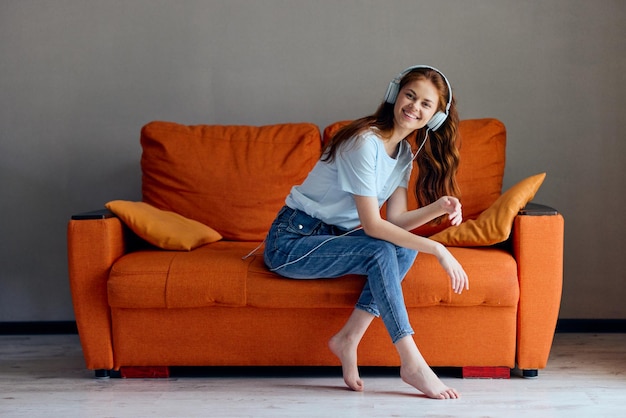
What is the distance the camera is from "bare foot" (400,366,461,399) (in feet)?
8.11

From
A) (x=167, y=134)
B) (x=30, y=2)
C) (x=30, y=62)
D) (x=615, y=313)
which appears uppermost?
(x=30, y=2)

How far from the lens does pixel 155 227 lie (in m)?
2.88

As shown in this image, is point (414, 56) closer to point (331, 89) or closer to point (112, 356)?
point (331, 89)

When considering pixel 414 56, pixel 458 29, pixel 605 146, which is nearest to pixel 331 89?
pixel 414 56

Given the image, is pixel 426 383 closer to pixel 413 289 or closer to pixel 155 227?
pixel 413 289

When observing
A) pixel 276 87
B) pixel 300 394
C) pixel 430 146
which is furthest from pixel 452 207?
pixel 276 87

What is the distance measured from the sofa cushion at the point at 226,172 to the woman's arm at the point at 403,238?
0.78 metres

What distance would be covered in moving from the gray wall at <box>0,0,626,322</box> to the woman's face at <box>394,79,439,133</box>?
3.68 feet

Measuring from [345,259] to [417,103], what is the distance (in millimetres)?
557

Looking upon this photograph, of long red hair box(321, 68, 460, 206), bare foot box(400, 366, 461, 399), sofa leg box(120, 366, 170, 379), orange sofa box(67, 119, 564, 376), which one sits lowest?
sofa leg box(120, 366, 170, 379)

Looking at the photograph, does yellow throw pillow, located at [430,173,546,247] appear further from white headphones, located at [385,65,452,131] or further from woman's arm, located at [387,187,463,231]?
white headphones, located at [385,65,452,131]

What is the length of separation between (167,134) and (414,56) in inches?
47.4

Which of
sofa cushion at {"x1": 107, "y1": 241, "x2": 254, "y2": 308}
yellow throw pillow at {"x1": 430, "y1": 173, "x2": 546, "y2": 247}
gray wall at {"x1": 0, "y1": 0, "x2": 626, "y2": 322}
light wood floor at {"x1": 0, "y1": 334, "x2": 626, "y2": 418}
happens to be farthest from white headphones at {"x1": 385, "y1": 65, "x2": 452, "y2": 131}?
gray wall at {"x1": 0, "y1": 0, "x2": 626, "y2": 322}

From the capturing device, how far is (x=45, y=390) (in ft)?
8.68
